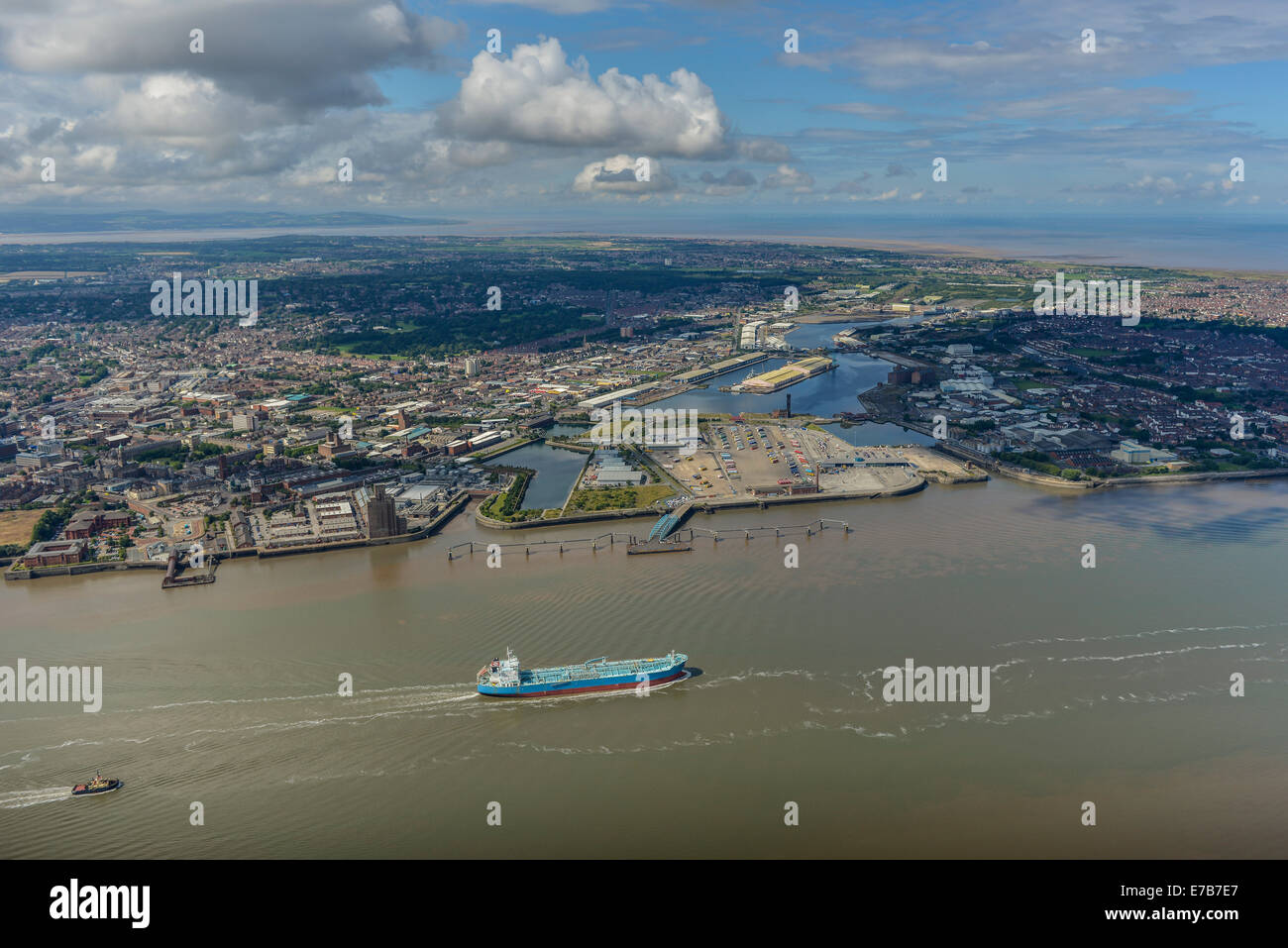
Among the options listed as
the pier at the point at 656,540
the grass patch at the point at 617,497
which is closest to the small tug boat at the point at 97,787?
the pier at the point at 656,540

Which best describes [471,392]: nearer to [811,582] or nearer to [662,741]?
[811,582]

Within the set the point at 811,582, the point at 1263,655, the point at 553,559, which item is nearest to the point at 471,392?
the point at 553,559

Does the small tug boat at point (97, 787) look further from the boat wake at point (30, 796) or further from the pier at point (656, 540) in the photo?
the pier at point (656, 540)

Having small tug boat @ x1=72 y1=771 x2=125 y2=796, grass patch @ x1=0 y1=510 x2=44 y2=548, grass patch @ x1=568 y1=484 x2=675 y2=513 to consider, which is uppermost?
grass patch @ x1=568 y1=484 x2=675 y2=513

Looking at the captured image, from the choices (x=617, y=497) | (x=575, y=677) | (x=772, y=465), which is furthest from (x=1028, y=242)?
(x=575, y=677)

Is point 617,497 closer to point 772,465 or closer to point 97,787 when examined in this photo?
point 772,465

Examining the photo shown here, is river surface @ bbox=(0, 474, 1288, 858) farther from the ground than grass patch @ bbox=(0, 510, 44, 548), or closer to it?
closer to it

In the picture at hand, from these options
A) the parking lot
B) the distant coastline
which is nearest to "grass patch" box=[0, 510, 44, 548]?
the parking lot

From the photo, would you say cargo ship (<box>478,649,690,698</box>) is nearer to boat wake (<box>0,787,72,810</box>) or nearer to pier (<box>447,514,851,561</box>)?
boat wake (<box>0,787,72,810</box>)
